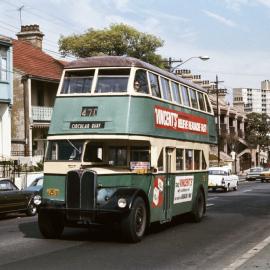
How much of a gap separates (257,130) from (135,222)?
68.5 metres

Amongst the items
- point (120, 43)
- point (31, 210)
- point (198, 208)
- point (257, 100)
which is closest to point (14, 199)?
point (31, 210)

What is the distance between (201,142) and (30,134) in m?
21.5

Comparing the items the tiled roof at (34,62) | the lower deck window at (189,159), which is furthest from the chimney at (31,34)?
the lower deck window at (189,159)

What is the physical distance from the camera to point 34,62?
4153cm

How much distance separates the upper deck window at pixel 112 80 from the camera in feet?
42.8

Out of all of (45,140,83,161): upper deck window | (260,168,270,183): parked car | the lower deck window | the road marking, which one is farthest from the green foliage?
(45,140,83,161): upper deck window

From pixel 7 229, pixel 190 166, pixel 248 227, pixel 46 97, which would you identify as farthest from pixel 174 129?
pixel 46 97

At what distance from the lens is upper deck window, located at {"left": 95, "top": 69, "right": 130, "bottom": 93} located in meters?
13.0

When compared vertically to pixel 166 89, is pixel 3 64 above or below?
above

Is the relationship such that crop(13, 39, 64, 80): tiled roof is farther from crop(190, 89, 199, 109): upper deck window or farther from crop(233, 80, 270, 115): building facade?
crop(233, 80, 270, 115): building facade

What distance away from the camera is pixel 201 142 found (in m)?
17.3

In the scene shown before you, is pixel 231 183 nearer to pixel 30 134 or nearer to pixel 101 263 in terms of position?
pixel 30 134

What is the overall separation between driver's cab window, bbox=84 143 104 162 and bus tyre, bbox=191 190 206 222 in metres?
4.44

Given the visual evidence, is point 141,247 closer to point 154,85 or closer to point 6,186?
point 154,85
